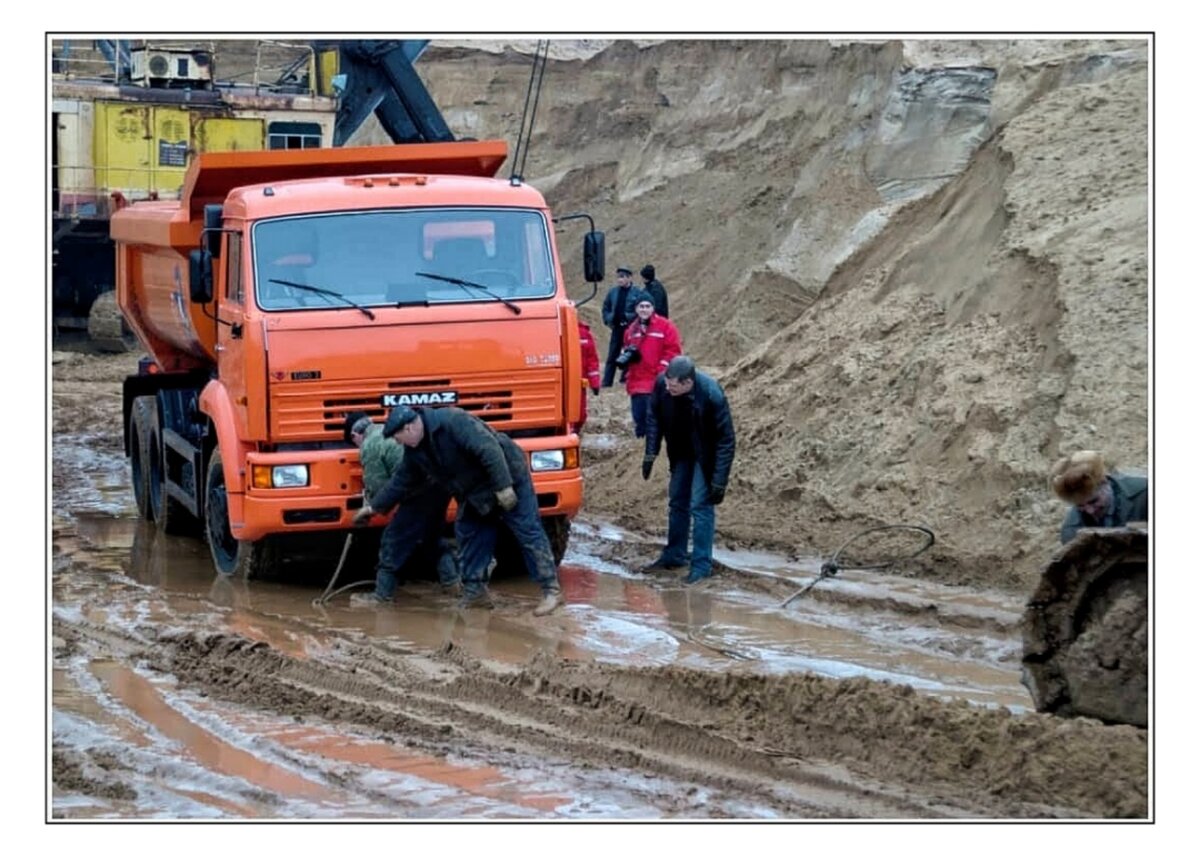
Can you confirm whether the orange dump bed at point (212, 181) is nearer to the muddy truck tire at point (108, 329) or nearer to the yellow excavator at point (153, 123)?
the yellow excavator at point (153, 123)

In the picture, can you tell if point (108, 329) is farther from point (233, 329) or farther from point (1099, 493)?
point (1099, 493)

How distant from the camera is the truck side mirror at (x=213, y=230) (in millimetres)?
11930

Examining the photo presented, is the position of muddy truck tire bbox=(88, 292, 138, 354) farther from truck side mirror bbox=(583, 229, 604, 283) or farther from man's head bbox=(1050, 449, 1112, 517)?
man's head bbox=(1050, 449, 1112, 517)

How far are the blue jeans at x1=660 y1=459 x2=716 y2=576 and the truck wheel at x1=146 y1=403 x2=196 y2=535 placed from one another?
4198mm

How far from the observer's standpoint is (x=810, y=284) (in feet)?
75.2

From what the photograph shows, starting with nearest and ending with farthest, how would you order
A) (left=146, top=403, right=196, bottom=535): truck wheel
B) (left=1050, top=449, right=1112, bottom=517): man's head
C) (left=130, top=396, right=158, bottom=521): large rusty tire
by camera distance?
(left=1050, top=449, right=1112, bottom=517): man's head < (left=146, top=403, right=196, bottom=535): truck wheel < (left=130, top=396, right=158, bottom=521): large rusty tire

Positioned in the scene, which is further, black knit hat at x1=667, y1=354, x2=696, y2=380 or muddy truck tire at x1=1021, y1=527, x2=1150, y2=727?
black knit hat at x1=667, y1=354, x2=696, y2=380

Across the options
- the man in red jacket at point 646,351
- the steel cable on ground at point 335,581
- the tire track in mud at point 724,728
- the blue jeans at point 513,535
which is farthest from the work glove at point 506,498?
the man in red jacket at point 646,351

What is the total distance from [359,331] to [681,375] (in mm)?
2159

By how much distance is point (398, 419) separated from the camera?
33.8 feet

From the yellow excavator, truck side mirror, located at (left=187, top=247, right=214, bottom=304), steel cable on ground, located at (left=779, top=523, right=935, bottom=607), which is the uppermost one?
the yellow excavator

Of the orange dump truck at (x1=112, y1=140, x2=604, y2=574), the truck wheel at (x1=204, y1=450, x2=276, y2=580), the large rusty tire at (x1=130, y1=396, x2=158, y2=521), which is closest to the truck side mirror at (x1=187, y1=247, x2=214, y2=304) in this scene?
the orange dump truck at (x1=112, y1=140, x2=604, y2=574)

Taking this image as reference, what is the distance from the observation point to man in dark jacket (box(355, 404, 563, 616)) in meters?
10.6

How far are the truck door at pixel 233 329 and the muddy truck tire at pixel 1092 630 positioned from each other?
5543 mm
